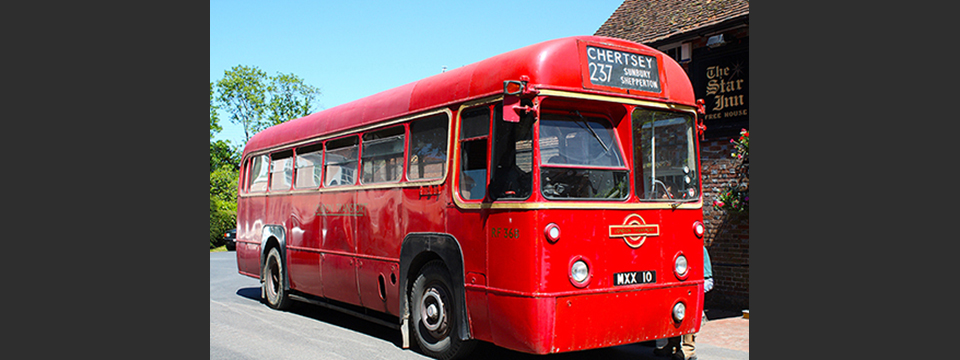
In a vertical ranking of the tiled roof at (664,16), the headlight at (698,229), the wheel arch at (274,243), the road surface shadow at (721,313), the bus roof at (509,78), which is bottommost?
the road surface shadow at (721,313)

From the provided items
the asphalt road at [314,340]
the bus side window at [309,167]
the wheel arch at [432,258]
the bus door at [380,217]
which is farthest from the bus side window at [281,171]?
the wheel arch at [432,258]

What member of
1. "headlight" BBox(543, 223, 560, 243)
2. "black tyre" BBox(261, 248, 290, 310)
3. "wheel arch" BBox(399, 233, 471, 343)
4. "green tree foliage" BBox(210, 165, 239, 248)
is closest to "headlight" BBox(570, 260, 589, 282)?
"headlight" BBox(543, 223, 560, 243)

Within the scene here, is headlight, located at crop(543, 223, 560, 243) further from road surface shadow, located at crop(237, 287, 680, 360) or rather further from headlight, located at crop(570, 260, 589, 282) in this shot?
road surface shadow, located at crop(237, 287, 680, 360)

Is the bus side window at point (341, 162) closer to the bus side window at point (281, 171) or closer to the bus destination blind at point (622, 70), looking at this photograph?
the bus side window at point (281, 171)

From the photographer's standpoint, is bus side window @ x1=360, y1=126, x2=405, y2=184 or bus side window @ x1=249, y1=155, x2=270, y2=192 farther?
bus side window @ x1=249, y1=155, x2=270, y2=192

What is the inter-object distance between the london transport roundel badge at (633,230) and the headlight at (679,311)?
2.34 ft

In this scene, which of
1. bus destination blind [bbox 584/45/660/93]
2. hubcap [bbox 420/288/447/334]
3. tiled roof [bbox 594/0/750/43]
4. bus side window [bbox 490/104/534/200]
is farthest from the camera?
tiled roof [bbox 594/0/750/43]

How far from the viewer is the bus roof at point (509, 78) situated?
21.2ft

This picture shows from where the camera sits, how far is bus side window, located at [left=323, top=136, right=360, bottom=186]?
374 inches

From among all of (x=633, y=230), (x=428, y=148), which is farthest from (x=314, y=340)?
(x=633, y=230)

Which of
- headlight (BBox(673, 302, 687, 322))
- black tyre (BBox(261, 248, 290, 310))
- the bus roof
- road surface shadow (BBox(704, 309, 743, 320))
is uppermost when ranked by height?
the bus roof

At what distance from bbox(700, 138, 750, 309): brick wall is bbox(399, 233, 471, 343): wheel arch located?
5704 mm

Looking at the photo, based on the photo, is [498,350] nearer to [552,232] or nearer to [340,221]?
[552,232]

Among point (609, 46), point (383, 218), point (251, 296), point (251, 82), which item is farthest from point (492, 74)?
point (251, 82)
